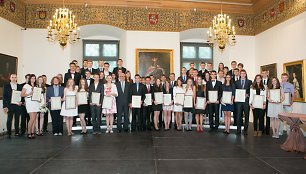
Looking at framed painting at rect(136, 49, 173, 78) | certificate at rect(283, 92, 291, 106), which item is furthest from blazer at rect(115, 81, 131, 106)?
certificate at rect(283, 92, 291, 106)

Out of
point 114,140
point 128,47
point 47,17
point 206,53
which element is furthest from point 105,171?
point 206,53

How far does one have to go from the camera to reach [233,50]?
12.7m

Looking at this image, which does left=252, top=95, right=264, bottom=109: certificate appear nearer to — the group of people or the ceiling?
the group of people

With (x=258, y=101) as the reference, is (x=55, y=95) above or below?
above

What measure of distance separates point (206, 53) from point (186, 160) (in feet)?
34.7

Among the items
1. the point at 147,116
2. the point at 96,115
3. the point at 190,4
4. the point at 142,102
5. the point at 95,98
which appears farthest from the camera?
the point at 190,4

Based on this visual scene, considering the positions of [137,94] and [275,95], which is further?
[137,94]

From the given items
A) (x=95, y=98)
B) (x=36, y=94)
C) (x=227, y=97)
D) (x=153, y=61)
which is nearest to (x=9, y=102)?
(x=36, y=94)

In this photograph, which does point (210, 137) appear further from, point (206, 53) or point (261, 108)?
point (206, 53)

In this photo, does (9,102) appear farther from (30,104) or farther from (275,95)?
(275,95)

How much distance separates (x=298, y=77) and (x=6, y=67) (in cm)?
1113

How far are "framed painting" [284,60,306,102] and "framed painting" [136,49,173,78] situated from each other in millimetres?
5203

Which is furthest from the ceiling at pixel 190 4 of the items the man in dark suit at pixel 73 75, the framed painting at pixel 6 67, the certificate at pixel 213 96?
the certificate at pixel 213 96

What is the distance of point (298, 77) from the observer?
927cm
